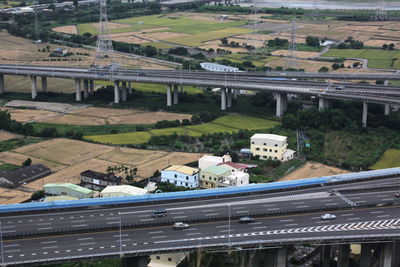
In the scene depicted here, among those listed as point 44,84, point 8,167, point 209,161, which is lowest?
point 8,167

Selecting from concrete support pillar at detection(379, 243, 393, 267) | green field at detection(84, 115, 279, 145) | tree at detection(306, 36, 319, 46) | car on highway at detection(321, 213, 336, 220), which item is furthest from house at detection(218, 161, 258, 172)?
tree at detection(306, 36, 319, 46)

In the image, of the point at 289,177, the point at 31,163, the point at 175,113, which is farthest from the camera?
the point at 175,113

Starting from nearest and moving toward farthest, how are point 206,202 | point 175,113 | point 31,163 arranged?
point 206,202, point 31,163, point 175,113

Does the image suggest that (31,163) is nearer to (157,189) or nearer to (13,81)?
(157,189)

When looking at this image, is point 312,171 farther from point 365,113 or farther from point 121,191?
point 121,191

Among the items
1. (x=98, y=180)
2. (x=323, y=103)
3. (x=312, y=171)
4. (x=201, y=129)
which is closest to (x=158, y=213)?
(x=98, y=180)

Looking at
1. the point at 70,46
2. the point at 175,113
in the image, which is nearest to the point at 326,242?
the point at 175,113

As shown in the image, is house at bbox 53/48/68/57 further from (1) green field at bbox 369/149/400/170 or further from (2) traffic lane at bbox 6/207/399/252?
(2) traffic lane at bbox 6/207/399/252
